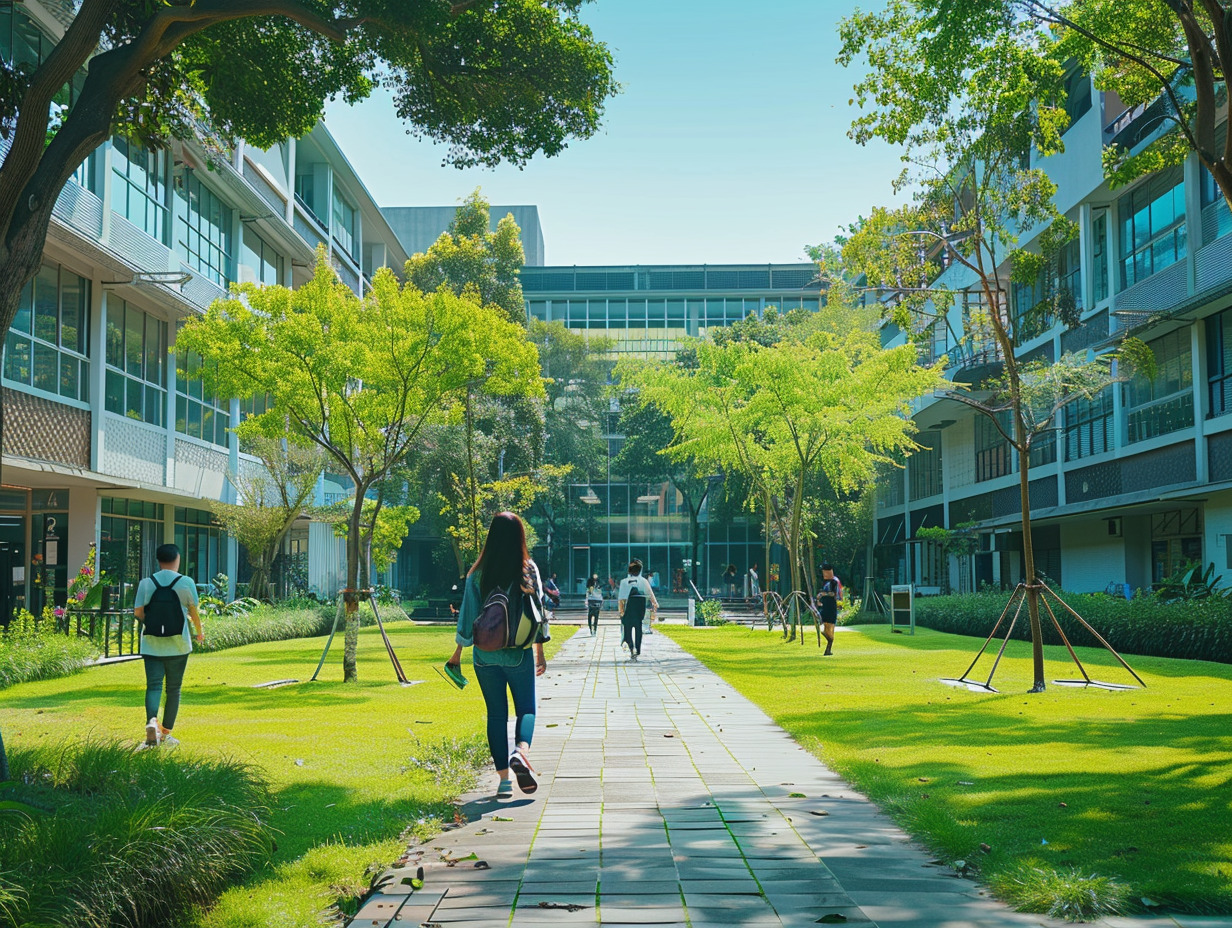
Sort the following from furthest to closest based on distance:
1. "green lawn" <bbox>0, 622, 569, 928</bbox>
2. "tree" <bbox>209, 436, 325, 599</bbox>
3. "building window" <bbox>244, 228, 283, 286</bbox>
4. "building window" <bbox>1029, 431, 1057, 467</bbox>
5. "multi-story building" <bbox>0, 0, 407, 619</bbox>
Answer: "building window" <bbox>1029, 431, 1057, 467</bbox> → "building window" <bbox>244, 228, 283, 286</bbox> → "tree" <bbox>209, 436, 325, 599</bbox> → "multi-story building" <bbox>0, 0, 407, 619</bbox> → "green lawn" <bbox>0, 622, 569, 928</bbox>

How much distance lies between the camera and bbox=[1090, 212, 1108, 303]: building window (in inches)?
1166

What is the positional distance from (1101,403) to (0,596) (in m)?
25.9

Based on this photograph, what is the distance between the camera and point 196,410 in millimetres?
29016

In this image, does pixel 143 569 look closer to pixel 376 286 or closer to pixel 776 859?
pixel 376 286

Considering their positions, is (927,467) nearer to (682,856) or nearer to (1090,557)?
(1090,557)

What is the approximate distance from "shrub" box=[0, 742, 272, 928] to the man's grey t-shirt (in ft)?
9.68

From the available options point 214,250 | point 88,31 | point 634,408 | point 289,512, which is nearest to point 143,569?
point 289,512

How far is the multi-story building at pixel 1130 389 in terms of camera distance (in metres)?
23.8

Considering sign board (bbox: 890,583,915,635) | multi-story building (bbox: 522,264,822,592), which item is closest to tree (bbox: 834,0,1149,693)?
sign board (bbox: 890,583,915,635)

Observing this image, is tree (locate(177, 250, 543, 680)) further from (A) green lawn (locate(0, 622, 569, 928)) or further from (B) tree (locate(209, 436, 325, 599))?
(B) tree (locate(209, 436, 325, 599))

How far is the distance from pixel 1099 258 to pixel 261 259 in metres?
23.5

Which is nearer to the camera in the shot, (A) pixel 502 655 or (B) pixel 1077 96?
(A) pixel 502 655

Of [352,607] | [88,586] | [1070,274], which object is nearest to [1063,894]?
[352,607]

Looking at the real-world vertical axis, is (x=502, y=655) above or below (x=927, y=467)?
below
